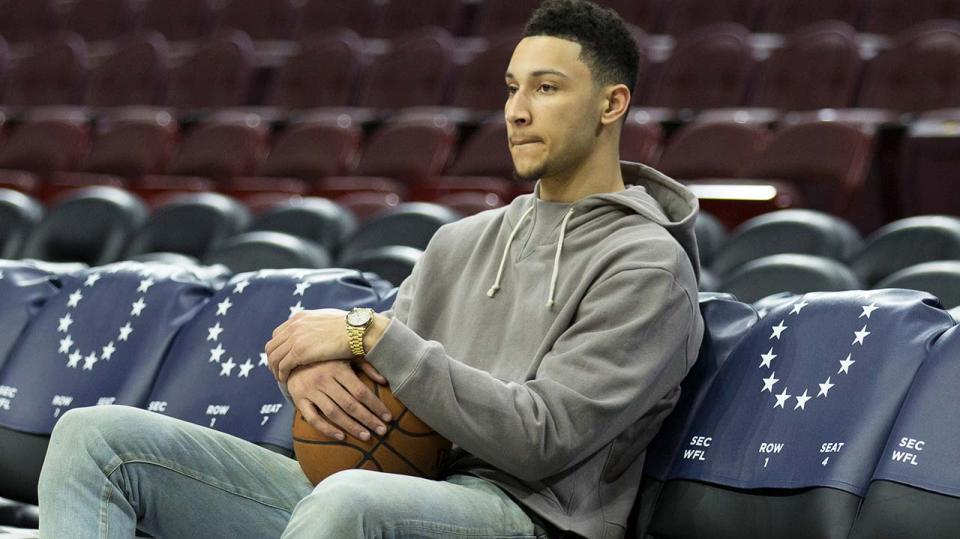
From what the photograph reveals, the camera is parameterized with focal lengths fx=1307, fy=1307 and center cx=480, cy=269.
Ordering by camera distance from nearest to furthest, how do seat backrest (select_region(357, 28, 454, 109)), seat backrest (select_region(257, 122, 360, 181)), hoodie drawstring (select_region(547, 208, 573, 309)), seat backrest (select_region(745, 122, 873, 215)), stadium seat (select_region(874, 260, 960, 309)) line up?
hoodie drawstring (select_region(547, 208, 573, 309)), stadium seat (select_region(874, 260, 960, 309)), seat backrest (select_region(745, 122, 873, 215)), seat backrest (select_region(257, 122, 360, 181)), seat backrest (select_region(357, 28, 454, 109))

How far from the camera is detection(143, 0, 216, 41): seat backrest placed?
26.3 ft

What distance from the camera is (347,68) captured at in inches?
261

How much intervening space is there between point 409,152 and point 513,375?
371 cm

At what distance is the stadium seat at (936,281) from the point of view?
2.37 metres

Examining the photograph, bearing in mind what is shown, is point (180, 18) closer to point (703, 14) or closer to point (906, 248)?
point (703, 14)

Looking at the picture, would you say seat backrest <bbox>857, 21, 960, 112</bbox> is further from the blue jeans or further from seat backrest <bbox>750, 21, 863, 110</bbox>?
the blue jeans

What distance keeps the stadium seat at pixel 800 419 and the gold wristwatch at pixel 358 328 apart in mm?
479

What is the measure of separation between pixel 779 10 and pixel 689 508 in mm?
4983

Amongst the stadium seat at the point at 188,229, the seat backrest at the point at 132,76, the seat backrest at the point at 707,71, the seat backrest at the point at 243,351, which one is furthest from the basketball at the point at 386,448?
the seat backrest at the point at 132,76

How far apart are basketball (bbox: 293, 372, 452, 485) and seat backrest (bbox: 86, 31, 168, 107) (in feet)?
18.7

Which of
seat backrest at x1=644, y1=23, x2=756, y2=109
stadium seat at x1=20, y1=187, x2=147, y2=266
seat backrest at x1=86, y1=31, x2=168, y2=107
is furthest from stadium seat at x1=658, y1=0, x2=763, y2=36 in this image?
stadium seat at x1=20, y1=187, x2=147, y2=266

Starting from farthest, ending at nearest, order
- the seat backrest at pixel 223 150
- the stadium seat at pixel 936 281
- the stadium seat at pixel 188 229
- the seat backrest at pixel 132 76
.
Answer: the seat backrest at pixel 132 76 → the seat backrest at pixel 223 150 → the stadium seat at pixel 188 229 → the stadium seat at pixel 936 281

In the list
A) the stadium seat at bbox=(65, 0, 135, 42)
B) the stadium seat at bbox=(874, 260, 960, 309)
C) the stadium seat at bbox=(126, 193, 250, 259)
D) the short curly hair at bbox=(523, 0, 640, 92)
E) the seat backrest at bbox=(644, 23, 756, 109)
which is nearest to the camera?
the short curly hair at bbox=(523, 0, 640, 92)

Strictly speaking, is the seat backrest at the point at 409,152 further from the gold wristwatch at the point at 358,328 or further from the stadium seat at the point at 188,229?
the gold wristwatch at the point at 358,328
